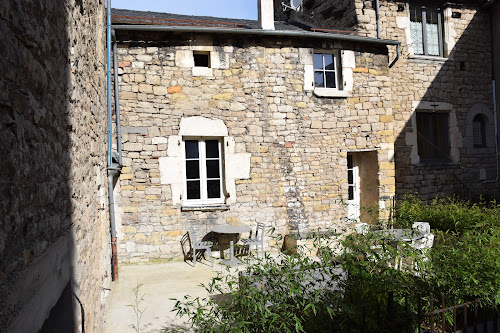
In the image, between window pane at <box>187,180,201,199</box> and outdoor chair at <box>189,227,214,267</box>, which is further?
window pane at <box>187,180,201,199</box>

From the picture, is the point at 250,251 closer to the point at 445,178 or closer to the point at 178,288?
the point at 178,288

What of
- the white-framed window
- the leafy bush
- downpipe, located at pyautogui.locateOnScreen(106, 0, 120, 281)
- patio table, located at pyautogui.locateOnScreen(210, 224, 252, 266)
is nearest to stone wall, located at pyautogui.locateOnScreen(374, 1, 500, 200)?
patio table, located at pyautogui.locateOnScreen(210, 224, 252, 266)

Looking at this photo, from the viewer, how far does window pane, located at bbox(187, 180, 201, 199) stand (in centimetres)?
752

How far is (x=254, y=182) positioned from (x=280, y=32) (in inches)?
118

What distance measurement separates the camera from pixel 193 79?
7.39m

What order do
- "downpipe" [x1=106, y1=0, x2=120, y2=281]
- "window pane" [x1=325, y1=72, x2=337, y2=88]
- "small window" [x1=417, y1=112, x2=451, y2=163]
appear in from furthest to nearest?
"small window" [x1=417, y1=112, x2=451, y2=163] → "window pane" [x1=325, y1=72, x2=337, y2=88] → "downpipe" [x1=106, y1=0, x2=120, y2=281]

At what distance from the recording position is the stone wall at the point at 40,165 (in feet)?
4.13

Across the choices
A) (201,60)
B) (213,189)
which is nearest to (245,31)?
(201,60)

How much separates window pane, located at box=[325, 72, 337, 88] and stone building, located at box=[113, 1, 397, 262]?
0.07ft

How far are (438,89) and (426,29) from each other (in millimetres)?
1607

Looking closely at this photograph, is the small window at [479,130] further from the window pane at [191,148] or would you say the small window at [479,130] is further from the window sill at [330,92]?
the window pane at [191,148]

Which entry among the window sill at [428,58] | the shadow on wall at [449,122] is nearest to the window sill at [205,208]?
the shadow on wall at [449,122]

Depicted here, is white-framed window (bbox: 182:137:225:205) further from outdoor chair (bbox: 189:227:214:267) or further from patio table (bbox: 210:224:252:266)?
outdoor chair (bbox: 189:227:214:267)

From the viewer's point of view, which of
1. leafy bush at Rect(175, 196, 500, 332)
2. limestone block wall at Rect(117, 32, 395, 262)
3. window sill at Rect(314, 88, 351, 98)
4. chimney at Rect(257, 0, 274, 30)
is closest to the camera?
leafy bush at Rect(175, 196, 500, 332)
